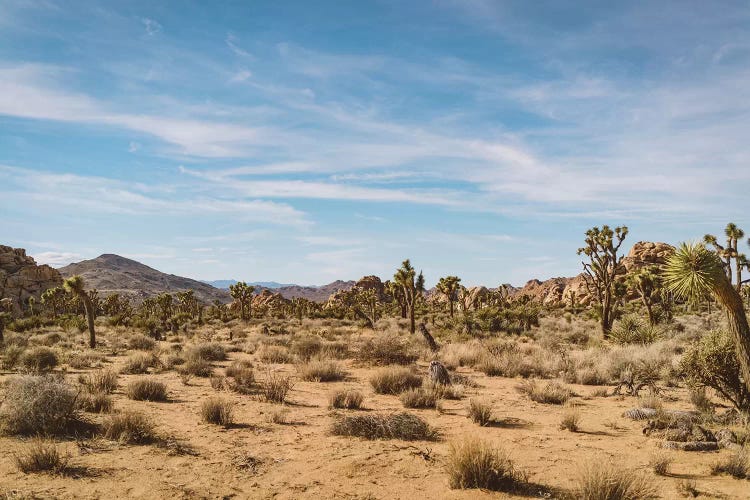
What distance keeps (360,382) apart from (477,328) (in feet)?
58.9

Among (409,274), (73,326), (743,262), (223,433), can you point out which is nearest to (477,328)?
(409,274)

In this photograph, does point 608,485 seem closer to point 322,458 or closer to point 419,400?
point 322,458

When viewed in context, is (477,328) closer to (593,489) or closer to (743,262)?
(743,262)

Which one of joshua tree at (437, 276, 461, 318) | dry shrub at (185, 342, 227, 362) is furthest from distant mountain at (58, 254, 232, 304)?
dry shrub at (185, 342, 227, 362)

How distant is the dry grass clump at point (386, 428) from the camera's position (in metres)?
9.16

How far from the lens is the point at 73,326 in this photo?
113ft

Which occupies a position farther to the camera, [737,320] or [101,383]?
[101,383]

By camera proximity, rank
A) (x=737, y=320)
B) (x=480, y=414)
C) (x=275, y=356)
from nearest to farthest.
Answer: (x=737, y=320)
(x=480, y=414)
(x=275, y=356)

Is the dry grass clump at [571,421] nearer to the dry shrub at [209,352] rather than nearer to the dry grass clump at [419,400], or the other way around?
the dry grass clump at [419,400]

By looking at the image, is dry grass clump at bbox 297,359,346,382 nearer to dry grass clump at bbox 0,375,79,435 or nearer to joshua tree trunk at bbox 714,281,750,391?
dry grass clump at bbox 0,375,79,435

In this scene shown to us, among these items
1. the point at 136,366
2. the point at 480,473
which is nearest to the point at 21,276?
the point at 136,366

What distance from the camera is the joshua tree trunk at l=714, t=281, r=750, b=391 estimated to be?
8289 mm

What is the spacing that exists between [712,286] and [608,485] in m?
4.41

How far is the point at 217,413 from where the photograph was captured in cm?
1020
